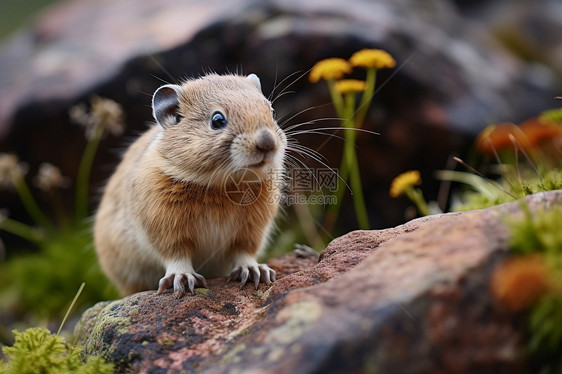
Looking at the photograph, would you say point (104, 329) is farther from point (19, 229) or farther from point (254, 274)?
point (19, 229)

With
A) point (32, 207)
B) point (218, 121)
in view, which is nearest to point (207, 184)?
point (218, 121)

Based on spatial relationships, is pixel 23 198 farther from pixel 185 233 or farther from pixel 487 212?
pixel 487 212

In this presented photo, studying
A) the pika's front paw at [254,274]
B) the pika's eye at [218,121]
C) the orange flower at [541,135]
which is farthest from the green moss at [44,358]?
the orange flower at [541,135]

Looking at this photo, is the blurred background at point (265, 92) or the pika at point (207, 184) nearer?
the pika at point (207, 184)

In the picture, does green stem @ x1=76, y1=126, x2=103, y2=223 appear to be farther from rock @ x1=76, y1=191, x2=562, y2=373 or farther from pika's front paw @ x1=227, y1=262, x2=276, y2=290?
rock @ x1=76, y1=191, x2=562, y2=373

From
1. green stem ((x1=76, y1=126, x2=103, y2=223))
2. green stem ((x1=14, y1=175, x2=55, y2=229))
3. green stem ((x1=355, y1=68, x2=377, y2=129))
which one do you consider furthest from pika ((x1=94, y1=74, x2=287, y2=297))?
green stem ((x1=14, y1=175, x2=55, y2=229))

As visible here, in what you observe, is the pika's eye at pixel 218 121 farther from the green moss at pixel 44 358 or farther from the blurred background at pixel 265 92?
the blurred background at pixel 265 92

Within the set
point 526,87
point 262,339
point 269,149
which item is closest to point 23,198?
point 269,149
